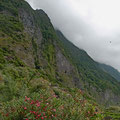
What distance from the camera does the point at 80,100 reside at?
839 centimetres

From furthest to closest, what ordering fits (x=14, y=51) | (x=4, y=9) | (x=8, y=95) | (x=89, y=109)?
(x=4, y=9) < (x=14, y=51) < (x=8, y=95) < (x=89, y=109)

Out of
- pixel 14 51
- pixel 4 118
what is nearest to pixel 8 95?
pixel 4 118

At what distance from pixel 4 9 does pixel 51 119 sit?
140285 mm

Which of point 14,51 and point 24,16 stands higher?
point 24,16

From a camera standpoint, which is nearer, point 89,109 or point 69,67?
point 89,109

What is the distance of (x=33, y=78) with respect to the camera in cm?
2931

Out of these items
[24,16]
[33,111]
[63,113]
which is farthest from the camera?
[24,16]

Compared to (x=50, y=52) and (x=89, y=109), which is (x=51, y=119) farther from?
(x=50, y=52)

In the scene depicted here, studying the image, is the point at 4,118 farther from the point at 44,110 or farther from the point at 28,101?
the point at 44,110

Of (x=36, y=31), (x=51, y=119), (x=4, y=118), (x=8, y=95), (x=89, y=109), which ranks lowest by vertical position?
(x=8, y=95)

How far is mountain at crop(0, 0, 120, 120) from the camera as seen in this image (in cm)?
714

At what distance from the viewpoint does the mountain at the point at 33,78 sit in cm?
714

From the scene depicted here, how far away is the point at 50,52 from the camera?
503ft

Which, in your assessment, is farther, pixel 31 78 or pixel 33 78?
pixel 33 78
